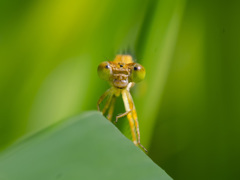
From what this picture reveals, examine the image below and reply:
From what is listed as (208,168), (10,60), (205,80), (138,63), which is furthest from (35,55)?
(208,168)

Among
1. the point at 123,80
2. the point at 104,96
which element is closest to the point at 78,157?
the point at 104,96

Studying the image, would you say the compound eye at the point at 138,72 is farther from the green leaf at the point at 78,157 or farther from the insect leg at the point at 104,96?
the green leaf at the point at 78,157

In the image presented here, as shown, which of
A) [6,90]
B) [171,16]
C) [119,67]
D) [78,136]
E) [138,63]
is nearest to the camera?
[78,136]

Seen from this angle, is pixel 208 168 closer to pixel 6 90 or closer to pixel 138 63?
pixel 138 63

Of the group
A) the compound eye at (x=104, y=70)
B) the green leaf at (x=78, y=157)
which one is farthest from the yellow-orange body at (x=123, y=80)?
the green leaf at (x=78, y=157)

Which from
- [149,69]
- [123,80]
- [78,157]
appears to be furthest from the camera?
[123,80]

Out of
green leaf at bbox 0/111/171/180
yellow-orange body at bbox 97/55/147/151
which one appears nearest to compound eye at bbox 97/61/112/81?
yellow-orange body at bbox 97/55/147/151

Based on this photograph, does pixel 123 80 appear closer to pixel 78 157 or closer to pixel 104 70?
pixel 104 70
